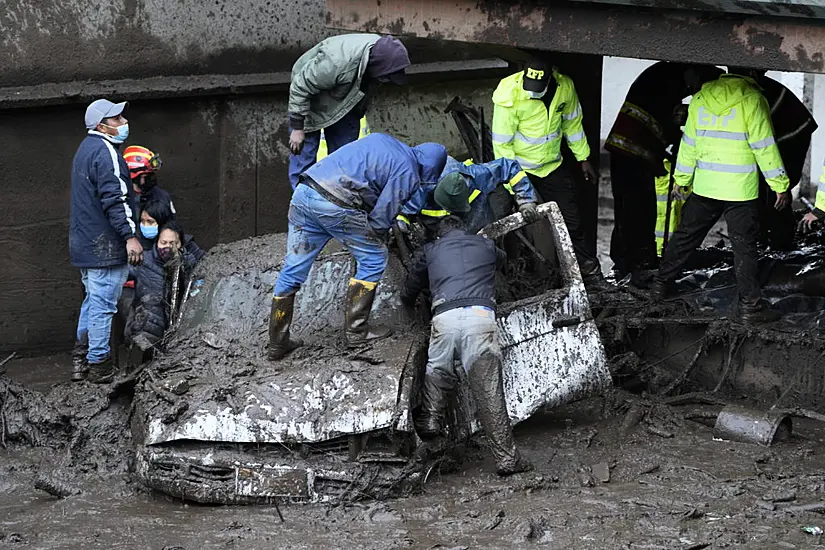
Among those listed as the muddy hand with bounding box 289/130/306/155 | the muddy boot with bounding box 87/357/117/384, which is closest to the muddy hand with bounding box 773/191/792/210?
the muddy hand with bounding box 289/130/306/155

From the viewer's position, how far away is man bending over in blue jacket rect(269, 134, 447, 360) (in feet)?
21.7

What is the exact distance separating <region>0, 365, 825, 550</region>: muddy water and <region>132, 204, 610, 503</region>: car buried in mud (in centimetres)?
19

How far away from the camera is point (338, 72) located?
25.1 ft

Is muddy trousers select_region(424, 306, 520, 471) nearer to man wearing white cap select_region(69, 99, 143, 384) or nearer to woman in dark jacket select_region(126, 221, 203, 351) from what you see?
woman in dark jacket select_region(126, 221, 203, 351)

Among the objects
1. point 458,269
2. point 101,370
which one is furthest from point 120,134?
point 458,269

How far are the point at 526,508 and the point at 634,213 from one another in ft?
13.1

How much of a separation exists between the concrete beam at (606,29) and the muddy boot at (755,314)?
1.88 metres

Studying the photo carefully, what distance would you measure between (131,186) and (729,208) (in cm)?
412

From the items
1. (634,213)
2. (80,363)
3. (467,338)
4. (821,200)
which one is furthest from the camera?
(634,213)

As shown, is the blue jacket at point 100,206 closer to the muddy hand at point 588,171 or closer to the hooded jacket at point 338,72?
the hooded jacket at point 338,72

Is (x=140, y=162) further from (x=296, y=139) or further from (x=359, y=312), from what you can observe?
(x=359, y=312)

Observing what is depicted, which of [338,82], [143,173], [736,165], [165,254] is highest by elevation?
[338,82]

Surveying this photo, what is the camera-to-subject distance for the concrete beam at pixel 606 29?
6.71 metres

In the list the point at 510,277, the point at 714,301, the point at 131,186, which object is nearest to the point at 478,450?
the point at 510,277
